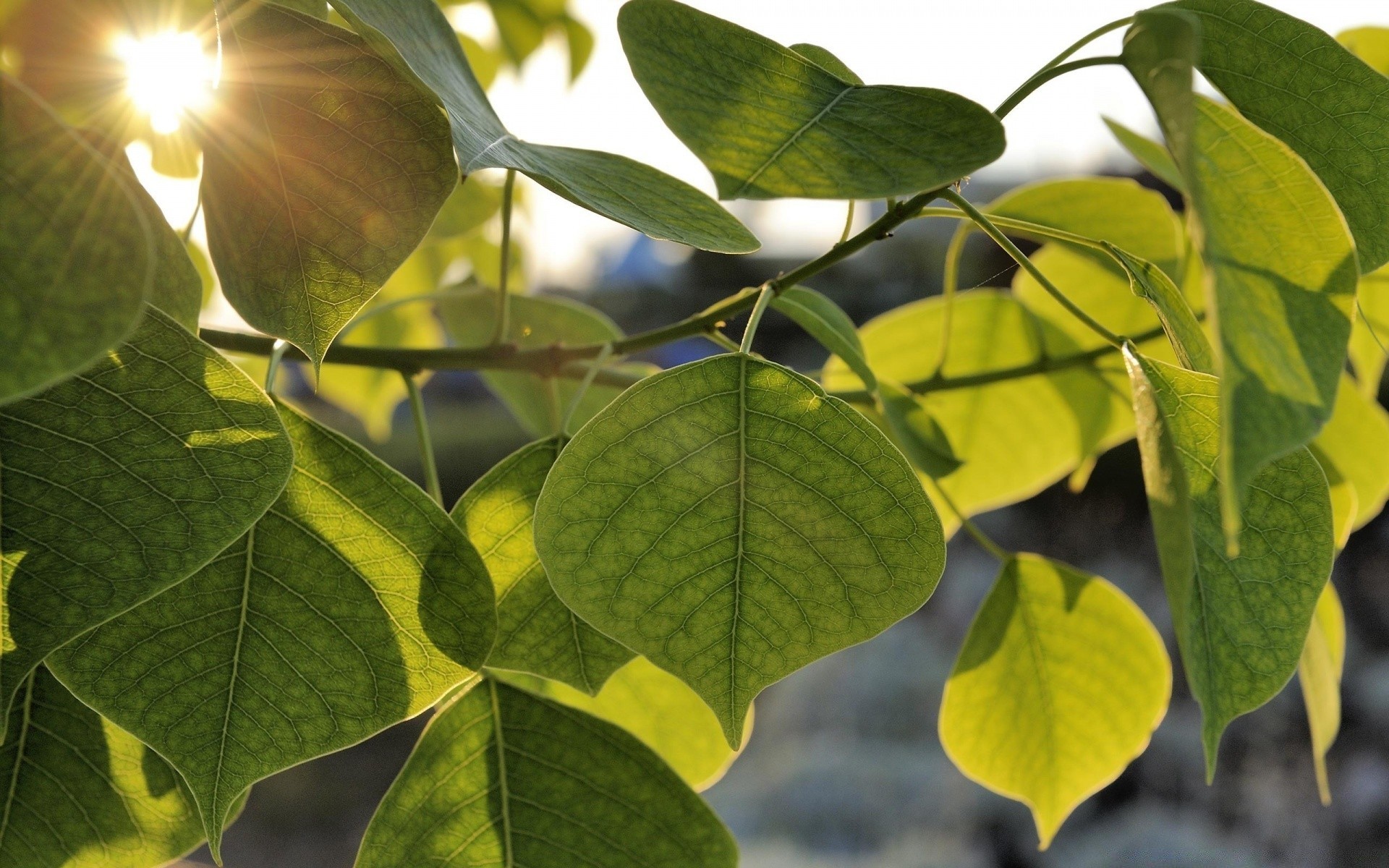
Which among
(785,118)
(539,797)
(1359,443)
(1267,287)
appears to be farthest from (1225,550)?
(1359,443)

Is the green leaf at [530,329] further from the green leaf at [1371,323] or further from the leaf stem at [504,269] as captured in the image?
the green leaf at [1371,323]

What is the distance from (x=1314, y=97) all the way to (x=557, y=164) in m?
0.28

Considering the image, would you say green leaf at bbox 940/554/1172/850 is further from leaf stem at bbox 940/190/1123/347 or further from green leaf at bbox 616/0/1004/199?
green leaf at bbox 616/0/1004/199

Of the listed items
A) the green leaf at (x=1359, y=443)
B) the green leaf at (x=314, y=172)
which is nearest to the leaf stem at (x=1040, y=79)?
the green leaf at (x=314, y=172)

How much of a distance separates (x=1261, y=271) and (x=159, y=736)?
1.35 ft

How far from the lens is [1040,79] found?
0.41 m

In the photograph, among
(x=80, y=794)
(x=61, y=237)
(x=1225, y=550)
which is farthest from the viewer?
(x=80, y=794)

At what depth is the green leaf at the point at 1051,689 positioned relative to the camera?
2.19 ft

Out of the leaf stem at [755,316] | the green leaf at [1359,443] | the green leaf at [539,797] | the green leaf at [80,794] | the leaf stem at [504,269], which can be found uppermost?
the leaf stem at [504,269]

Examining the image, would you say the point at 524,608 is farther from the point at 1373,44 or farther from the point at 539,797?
the point at 1373,44

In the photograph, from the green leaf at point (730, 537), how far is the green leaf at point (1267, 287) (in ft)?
0.42

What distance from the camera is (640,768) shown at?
1.73ft

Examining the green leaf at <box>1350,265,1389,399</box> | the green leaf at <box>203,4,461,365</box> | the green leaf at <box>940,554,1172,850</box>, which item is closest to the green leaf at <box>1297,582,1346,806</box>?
the green leaf at <box>940,554,1172,850</box>

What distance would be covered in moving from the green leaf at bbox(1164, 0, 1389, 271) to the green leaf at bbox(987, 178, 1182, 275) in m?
0.33
